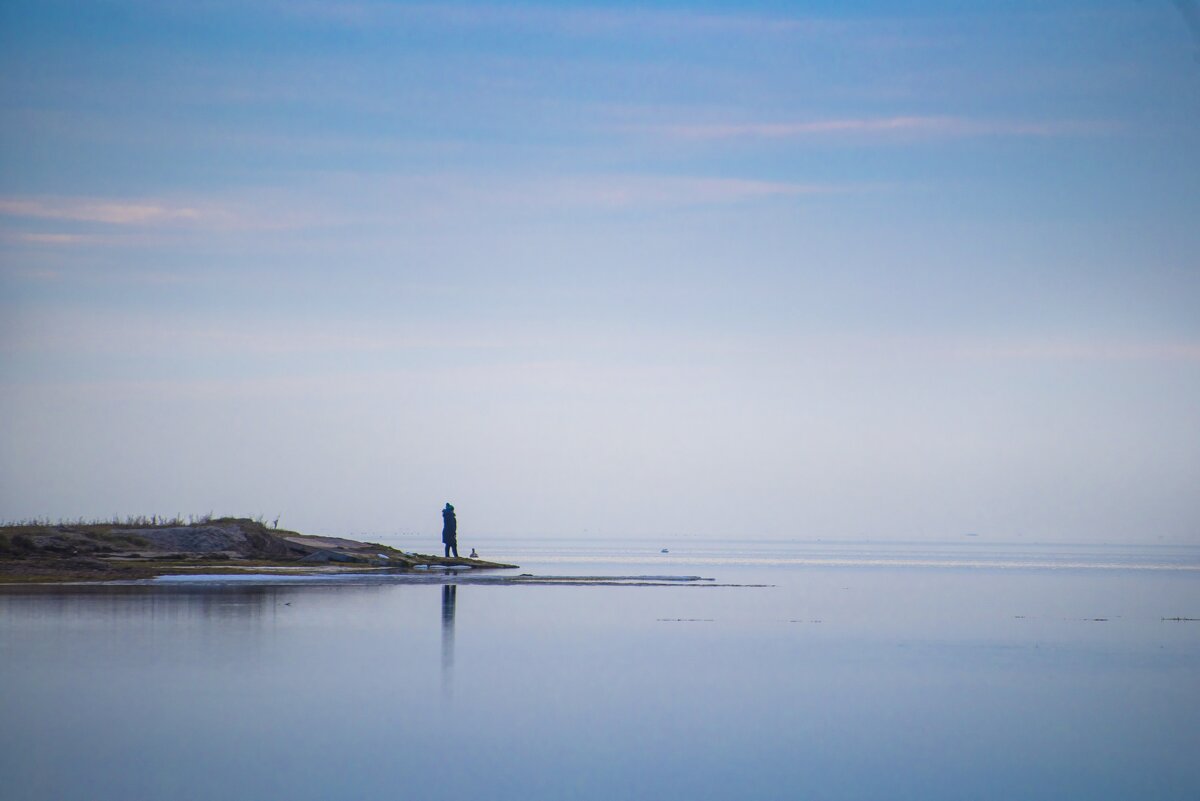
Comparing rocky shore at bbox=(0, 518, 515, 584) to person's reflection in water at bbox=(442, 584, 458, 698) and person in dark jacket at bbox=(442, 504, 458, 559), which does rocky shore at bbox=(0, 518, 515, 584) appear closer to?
person in dark jacket at bbox=(442, 504, 458, 559)

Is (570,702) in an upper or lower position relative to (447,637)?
lower

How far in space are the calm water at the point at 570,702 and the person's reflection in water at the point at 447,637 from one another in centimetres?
11

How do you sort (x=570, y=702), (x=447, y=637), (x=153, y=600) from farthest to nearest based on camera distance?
1. (x=153, y=600)
2. (x=447, y=637)
3. (x=570, y=702)

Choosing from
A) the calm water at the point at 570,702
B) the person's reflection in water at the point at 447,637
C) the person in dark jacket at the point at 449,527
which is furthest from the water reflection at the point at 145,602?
the person in dark jacket at the point at 449,527

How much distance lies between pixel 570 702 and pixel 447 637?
768cm

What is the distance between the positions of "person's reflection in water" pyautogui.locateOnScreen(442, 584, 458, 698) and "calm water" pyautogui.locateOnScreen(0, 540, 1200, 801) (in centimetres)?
11

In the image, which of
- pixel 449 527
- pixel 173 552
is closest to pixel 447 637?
pixel 173 552

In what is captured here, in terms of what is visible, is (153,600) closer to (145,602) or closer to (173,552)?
(145,602)

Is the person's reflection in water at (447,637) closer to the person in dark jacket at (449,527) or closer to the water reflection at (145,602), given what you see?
the water reflection at (145,602)

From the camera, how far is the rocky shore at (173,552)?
38.4m

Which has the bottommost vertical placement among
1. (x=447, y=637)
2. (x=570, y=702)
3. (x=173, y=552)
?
(x=570, y=702)

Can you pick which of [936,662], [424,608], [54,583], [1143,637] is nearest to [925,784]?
[936,662]

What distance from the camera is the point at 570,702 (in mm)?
17969

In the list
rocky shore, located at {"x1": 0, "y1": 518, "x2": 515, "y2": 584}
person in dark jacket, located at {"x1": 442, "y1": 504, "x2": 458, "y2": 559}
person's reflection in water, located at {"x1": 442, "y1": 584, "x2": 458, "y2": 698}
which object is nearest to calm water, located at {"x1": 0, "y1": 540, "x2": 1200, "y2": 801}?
person's reflection in water, located at {"x1": 442, "y1": 584, "x2": 458, "y2": 698}
